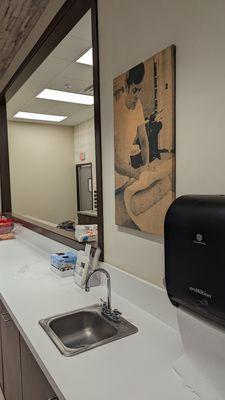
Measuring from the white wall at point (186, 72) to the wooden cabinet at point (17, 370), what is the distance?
2.15 ft

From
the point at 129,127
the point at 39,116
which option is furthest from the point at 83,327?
the point at 39,116

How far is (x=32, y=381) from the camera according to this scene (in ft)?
4.19

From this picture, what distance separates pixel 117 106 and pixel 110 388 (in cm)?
132

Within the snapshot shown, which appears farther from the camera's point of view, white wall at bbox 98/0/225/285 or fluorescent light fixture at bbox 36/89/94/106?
fluorescent light fixture at bbox 36/89/94/106

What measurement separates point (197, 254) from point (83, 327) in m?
0.96

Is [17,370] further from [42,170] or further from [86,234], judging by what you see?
[42,170]

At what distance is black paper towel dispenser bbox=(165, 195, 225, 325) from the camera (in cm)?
74

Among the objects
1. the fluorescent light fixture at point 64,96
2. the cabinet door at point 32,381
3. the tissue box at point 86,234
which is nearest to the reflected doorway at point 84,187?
the fluorescent light fixture at point 64,96

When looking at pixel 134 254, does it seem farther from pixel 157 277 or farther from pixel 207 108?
pixel 207 108

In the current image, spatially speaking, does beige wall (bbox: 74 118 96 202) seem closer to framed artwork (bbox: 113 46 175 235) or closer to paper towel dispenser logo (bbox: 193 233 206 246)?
framed artwork (bbox: 113 46 175 235)

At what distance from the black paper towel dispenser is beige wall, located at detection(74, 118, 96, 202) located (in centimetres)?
547

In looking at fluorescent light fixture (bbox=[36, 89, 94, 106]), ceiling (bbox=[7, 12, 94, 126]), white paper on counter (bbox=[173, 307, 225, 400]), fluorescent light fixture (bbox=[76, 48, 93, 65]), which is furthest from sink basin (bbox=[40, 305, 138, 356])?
fluorescent light fixture (bbox=[36, 89, 94, 106])

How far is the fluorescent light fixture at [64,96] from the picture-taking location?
14.1ft

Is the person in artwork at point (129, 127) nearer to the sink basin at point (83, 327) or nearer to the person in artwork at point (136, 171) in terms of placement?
the person in artwork at point (136, 171)
